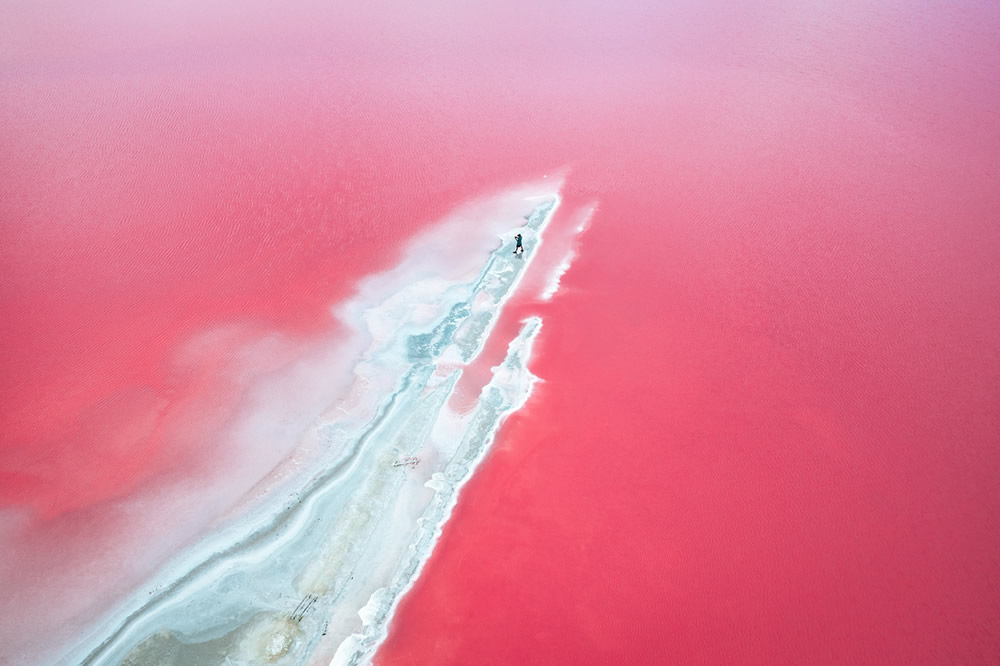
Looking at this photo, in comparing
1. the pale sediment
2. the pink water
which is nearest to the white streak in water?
the pink water

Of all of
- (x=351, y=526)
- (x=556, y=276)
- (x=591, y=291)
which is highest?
(x=556, y=276)

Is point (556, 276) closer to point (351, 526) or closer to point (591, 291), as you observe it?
point (591, 291)

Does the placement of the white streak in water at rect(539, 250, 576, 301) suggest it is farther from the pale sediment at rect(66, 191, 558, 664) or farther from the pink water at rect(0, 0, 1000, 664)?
the pale sediment at rect(66, 191, 558, 664)

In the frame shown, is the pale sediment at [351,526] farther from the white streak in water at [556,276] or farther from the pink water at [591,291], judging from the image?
the white streak in water at [556,276]

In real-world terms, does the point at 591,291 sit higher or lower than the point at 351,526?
higher

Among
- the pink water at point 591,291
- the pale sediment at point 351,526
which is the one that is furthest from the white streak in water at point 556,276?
the pale sediment at point 351,526

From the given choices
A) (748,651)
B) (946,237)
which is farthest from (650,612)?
(946,237)

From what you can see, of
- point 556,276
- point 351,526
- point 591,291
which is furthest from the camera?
point 556,276

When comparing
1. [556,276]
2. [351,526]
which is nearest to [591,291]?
[556,276]
